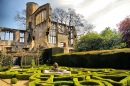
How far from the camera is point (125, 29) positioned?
29.4 m

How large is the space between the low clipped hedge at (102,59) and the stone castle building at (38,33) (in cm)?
1443

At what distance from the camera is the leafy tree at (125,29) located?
28.6 m

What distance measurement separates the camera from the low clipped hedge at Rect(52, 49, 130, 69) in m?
15.0

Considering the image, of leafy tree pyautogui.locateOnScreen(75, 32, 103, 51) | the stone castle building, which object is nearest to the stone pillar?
the stone castle building

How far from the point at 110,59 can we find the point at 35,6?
32952mm

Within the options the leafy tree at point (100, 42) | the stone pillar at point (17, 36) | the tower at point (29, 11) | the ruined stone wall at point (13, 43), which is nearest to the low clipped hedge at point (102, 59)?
the leafy tree at point (100, 42)

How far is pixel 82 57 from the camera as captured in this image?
796 inches

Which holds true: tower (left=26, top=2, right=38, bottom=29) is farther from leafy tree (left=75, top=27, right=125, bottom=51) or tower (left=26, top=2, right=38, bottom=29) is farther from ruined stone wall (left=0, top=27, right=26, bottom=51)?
leafy tree (left=75, top=27, right=125, bottom=51)

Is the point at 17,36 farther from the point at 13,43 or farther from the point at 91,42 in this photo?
the point at 91,42

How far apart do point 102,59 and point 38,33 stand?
2465 cm

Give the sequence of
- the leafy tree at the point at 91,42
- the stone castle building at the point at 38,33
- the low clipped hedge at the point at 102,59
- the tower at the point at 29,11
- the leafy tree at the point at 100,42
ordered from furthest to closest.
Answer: the tower at the point at 29,11 → the stone castle building at the point at 38,33 → the leafy tree at the point at 91,42 → the leafy tree at the point at 100,42 → the low clipped hedge at the point at 102,59

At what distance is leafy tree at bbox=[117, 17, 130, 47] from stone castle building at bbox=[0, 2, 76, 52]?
486 inches

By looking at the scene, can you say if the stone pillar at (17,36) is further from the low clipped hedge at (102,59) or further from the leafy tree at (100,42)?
the low clipped hedge at (102,59)

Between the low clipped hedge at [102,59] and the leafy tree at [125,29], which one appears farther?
the leafy tree at [125,29]
